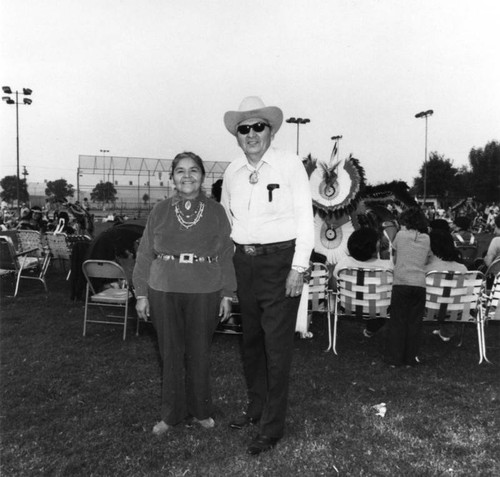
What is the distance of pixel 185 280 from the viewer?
312 centimetres

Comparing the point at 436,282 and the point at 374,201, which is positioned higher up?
the point at 374,201

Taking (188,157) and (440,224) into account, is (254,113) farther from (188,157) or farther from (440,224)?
(440,224)

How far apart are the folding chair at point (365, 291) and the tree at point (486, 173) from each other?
50.3 metres

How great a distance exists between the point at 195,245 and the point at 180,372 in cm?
85

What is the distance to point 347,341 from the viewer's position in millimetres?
5582

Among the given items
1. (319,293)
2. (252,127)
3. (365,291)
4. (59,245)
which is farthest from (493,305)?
(59,245)

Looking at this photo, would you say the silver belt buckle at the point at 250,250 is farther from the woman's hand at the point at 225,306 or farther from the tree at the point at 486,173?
the tree at the point at 486,173

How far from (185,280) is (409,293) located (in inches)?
93.9

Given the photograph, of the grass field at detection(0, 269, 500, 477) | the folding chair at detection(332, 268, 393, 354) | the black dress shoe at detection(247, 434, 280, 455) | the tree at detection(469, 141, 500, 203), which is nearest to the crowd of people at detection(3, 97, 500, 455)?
the black dress shoe at detection(247, 434, 280, 455)

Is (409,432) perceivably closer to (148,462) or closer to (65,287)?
(148,462)

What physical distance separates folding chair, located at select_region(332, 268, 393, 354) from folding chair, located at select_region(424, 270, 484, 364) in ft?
1.22

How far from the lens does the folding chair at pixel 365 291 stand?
4723 millimetres

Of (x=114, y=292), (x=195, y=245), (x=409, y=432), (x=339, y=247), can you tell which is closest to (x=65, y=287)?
(x=114, y=292)

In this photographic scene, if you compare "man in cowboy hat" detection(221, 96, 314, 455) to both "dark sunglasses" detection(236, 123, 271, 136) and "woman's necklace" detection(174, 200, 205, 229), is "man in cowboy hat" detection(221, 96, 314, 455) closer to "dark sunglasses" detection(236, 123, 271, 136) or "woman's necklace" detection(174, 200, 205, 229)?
"dark sunglasses" detection(236, 123, 271, 136)
